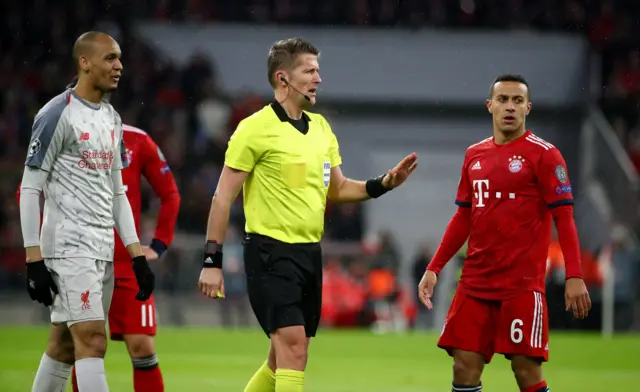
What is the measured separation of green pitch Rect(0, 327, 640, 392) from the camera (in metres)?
11.8

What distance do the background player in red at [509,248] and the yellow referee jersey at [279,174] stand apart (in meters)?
1.00

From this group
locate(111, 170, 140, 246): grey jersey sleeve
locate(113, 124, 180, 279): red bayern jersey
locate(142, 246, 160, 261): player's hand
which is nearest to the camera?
locate(111, 170, 140, 246): grey jersey sleeve

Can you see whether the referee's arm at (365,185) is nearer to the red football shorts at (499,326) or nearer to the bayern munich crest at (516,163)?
the bayern munich crest at (516,163)

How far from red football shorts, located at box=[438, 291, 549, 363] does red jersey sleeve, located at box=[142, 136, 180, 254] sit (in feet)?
7.51

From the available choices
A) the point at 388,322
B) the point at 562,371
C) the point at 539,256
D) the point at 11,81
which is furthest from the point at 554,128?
the point at 539,256

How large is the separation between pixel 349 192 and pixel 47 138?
1851mm

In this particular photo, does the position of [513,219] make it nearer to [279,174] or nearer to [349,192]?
[349,192]

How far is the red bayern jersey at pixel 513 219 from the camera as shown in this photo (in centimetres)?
718

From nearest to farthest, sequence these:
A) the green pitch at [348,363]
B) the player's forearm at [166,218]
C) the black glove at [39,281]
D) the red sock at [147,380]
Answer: the black glove at [39,281] → the red sock at [147,380] → the player's forearm at [166,218] → the green pitch at [348,363]

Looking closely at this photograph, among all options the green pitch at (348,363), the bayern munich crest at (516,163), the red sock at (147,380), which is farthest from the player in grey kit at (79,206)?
the green pitch at (348,363)

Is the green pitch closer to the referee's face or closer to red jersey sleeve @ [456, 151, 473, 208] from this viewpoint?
red jersey sleeve @ [456, 151, 473, 208]

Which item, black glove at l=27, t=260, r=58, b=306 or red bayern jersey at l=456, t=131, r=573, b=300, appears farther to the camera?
red bayern jersey at l=456, t=131, r=573, b=300

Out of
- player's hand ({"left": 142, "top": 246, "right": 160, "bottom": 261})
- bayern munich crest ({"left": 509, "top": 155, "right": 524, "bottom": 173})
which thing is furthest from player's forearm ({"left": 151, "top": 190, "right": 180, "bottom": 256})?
bayern munich crest ({"left": 509, "top": 155, "right": 524, "bottom": 173})

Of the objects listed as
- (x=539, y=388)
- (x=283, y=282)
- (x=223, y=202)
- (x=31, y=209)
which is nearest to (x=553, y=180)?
(x=539, y=388)
